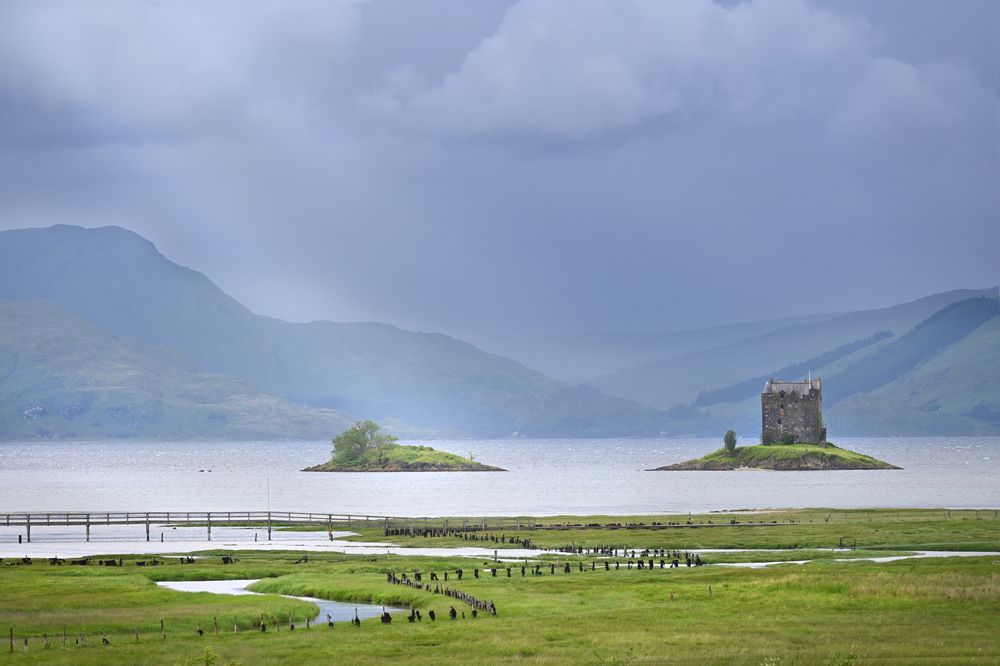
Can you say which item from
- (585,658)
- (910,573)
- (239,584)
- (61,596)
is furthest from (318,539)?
(585,658)

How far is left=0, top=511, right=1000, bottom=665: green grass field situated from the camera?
208 ft

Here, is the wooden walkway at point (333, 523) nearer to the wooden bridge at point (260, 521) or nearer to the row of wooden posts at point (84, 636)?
the wooden bridge at point (260, 521)

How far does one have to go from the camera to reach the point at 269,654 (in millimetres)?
64438

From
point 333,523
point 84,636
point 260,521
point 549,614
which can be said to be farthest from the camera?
point 260,521

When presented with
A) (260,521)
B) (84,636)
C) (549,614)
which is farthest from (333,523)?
(84,636)

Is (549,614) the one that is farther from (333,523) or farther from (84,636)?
(333,523)

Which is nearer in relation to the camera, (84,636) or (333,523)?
(84,636)

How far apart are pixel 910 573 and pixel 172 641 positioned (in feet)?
150

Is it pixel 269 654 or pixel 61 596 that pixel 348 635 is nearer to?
pixel 269 654

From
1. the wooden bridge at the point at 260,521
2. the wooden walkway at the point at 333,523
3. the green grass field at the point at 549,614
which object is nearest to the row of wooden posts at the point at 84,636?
the green grass field at the point at 549,614

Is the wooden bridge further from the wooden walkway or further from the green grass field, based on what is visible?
the green grass field

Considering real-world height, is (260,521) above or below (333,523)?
above

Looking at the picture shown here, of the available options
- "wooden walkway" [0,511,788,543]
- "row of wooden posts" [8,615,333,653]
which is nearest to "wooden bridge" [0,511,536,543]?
"wooden walkway" [0,511,788,543]

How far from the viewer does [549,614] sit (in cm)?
7575
